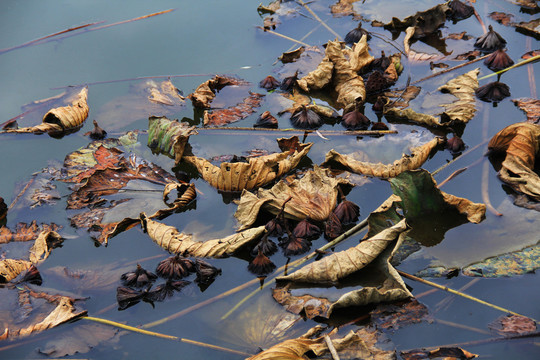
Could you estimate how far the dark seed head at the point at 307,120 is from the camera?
4.56 metres

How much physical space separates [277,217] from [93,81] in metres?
3.01

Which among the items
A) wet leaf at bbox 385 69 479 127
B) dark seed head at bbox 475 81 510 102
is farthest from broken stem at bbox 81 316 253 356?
dark seed head at bbox 475 81 510 102

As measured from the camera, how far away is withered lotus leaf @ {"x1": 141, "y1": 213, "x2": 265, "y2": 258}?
3.37 metres

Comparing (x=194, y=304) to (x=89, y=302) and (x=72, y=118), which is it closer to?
(x=89, y=302)

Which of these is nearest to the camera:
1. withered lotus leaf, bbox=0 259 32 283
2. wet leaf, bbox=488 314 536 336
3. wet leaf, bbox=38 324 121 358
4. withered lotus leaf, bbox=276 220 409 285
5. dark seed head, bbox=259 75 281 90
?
wet leaf, bbox=488 314 536 336

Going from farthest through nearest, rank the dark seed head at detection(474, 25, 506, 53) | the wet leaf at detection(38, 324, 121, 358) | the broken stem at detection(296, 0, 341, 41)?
the broken stem at detection(296, 0, 341, 41)
the dark seed head at detection(474, 25, 506, 53)
the wet leaf at detection(38, 324, 121, 358)

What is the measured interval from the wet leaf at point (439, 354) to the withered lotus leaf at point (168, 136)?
7.74 ft

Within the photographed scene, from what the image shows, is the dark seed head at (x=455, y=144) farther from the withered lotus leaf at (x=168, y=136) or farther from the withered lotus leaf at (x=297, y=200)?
the withered lotus leaf at (x=168, y=136)

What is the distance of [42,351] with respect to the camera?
2.94 metres

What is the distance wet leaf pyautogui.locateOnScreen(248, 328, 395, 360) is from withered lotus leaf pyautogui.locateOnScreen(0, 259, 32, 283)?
1.75m

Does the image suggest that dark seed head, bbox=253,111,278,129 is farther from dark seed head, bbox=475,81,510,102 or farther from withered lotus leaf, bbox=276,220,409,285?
dark seed head, bbox=475,81,510,102

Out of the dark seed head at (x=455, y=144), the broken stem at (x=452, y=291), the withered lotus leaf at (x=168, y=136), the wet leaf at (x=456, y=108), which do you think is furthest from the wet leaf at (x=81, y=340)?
the wet leaf at (x=456, y=108)

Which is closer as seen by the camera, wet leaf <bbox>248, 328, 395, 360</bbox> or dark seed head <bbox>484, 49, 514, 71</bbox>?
wet leaf <bbox>248, 328, 395, 360</bbox>

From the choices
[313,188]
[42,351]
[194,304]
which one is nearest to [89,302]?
[42,351]
